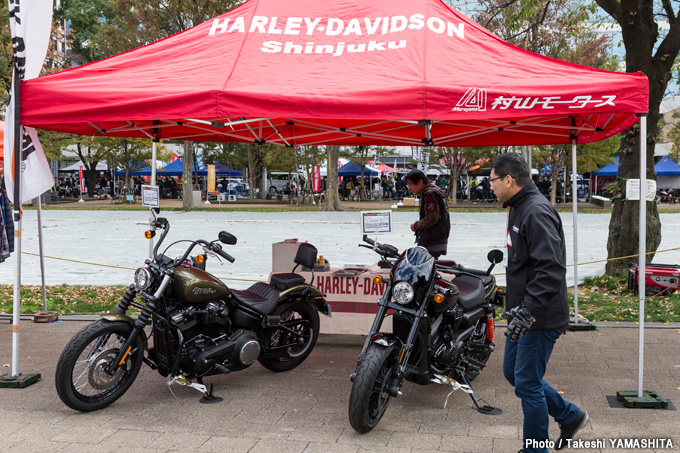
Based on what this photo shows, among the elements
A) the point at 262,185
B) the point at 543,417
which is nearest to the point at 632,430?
the point at 543,417

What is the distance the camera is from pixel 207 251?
16.9ft

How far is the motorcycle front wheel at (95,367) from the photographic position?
15.1 feet

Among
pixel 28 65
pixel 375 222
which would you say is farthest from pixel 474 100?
pixel 28 65

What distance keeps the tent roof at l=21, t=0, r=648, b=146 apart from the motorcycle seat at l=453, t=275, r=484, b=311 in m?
1.32

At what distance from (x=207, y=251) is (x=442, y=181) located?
4114cm

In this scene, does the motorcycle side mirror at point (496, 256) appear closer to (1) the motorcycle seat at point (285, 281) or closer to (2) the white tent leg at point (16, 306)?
(1) the motorcycle seat at point (285, 281)

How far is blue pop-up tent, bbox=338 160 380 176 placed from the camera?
46.2 m

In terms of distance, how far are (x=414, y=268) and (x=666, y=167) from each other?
4400 centimetres

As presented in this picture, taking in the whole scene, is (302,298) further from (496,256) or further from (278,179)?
(278,179)

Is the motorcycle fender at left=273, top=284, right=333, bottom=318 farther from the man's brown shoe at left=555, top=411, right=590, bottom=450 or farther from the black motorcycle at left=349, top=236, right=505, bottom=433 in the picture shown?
the man's brown shoe at left=555, top=411, right=590, bottom=450

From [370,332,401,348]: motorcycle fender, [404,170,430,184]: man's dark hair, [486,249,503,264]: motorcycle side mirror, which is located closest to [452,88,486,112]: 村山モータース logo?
[486,249,503,264]: motorcycle side mirror

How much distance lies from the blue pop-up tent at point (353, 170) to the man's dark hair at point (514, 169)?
138 feet

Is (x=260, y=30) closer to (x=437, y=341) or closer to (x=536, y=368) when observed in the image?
(x=437, y=341)

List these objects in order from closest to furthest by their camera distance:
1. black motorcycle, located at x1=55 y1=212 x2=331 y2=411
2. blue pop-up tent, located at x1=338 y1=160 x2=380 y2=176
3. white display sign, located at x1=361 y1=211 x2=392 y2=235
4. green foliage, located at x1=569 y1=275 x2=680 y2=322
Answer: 1. black motorcycle, located at x1=55 y1=212 x2=331 y2=411
2. white display sign, located at x1=361 y1=211 x2=392 y2=235
3. green foliage, located at x1=569 y1=275 x2=680 y2=322
4. blue pop-up tent, located at x1=338 y1=160 x2=380 y2=176
